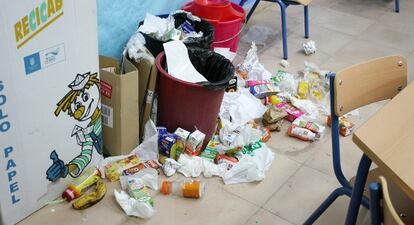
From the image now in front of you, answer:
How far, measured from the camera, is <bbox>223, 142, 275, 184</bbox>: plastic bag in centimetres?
214

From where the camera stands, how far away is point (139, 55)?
7.04ft

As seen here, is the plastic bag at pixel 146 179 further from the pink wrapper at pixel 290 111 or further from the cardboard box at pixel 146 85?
the pink wrapper at pixel 290 111

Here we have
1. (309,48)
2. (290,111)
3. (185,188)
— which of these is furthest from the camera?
(309,48)

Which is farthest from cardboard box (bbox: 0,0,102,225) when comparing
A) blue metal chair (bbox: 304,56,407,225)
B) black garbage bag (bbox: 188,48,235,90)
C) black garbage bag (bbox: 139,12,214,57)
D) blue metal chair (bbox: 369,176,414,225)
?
blue metal chair (bbox: 369,176,414,225)

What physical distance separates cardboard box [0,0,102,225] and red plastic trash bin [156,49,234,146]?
339 millimetres

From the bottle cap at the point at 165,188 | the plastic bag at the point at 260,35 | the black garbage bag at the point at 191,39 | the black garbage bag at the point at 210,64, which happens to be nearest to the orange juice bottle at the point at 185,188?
the bottle cap at the point at 165,188

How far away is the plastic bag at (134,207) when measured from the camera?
1.89m

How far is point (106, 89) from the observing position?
6.62 feet

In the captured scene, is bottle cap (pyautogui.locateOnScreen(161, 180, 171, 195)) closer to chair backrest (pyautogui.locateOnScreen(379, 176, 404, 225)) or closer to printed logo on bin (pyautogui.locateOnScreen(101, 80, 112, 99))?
printed logo on bin (pyautogui.locateOnScreen(101, 80, 112, 99))

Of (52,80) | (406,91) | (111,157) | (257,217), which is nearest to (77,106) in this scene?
(52,80)

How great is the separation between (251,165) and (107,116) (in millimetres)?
692

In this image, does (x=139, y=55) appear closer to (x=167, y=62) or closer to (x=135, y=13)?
(x=167, y=62)

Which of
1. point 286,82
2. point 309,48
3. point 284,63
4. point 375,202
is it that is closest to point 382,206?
point 375,202

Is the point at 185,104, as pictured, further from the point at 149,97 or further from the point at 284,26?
the point at 284,26
